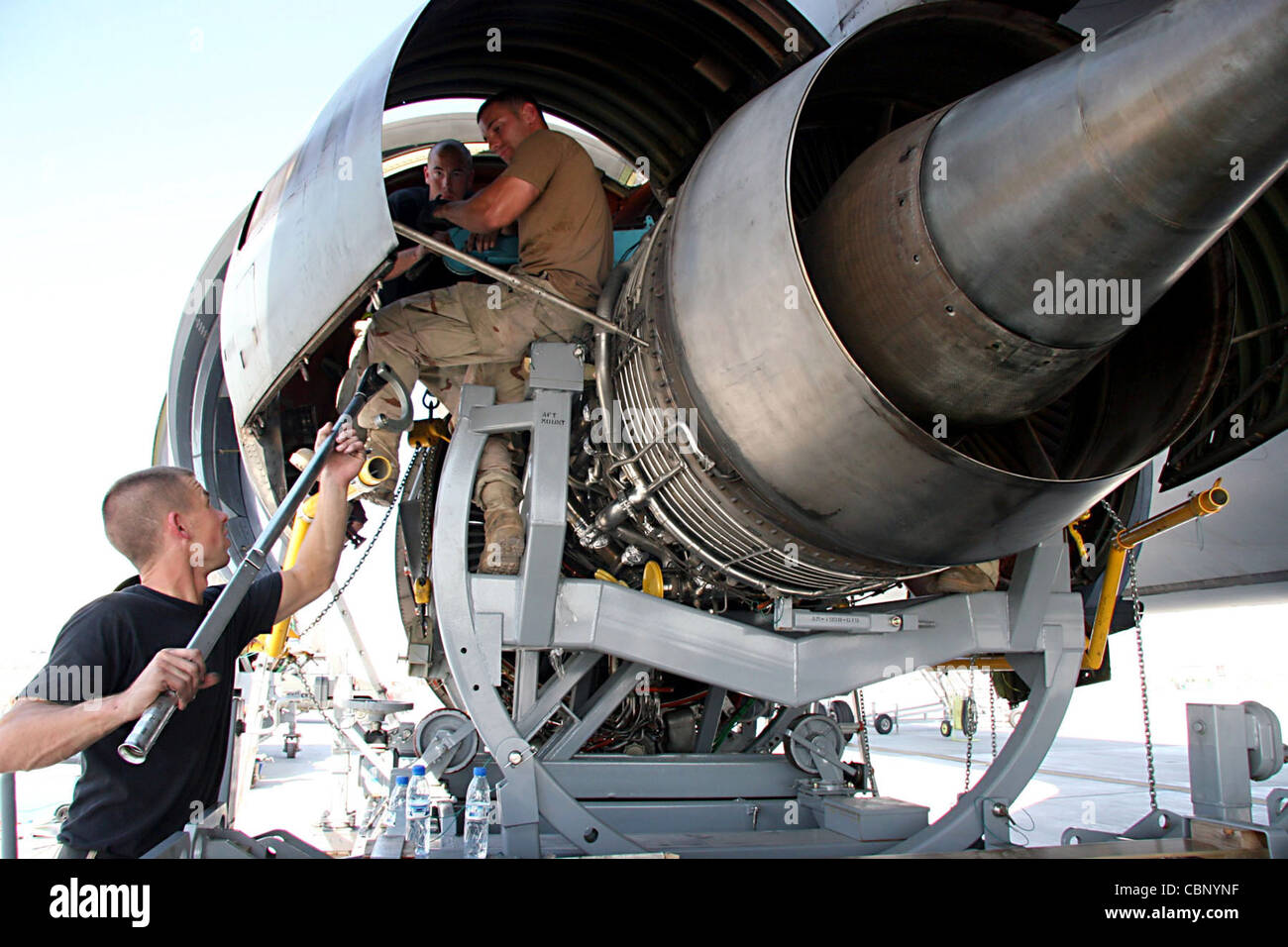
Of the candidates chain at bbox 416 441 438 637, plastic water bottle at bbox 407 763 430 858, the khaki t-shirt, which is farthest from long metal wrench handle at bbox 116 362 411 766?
plastic water bottle at bbox 407 763 430 858

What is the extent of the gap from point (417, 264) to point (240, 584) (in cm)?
232

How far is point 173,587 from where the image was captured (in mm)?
2078

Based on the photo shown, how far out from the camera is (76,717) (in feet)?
5.11

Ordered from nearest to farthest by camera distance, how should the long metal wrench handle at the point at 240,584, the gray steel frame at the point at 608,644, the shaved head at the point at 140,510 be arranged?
1. the long metal wrench handle at the point at 240,584
2. the shaved head at the point at 140,510
3. the gray steel frame at the point at 608,644

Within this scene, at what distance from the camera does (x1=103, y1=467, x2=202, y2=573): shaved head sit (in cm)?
205

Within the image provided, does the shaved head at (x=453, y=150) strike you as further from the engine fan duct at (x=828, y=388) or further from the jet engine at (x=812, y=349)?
the engine fan duct at (x=828, y=388)

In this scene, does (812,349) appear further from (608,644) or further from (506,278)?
(608,644)

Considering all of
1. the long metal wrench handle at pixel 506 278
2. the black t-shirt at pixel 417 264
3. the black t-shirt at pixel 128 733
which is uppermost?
the black t-shirt at pixel 417 264

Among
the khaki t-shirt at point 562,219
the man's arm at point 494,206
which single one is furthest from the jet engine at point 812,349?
the man's arm at point 494,206

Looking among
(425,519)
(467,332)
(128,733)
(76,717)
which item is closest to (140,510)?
(128,733)

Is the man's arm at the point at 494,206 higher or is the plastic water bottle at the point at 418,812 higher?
the man's arm at the point at 494,206

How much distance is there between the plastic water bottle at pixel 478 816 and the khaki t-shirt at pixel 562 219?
1.70 metres

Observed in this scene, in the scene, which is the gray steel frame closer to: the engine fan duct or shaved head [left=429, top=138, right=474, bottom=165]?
the engine fan duct

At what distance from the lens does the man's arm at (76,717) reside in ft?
5.07
